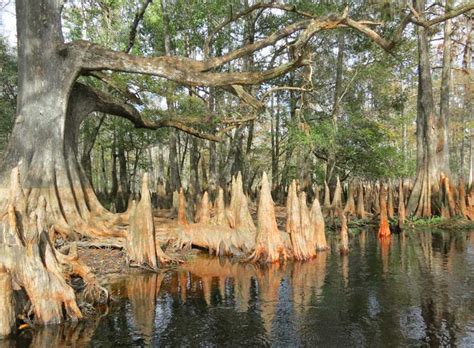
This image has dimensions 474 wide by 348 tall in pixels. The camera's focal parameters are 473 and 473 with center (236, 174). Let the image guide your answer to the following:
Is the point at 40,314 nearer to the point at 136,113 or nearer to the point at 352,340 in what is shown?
the point at 352,340

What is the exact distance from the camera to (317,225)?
40.7ft

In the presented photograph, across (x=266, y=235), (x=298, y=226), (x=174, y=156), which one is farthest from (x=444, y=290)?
(x=174, y=156)

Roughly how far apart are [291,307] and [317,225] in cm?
515

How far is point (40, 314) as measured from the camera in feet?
20.4

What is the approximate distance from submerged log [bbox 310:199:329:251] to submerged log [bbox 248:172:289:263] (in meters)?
1.51

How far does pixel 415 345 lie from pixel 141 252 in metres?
6.07

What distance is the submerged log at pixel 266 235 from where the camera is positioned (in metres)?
10.8

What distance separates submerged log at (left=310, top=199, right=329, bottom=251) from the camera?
1224 cm

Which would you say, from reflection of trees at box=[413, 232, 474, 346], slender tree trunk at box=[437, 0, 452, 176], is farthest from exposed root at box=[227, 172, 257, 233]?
slender tree trunk at box=[437, 0, 452, 176]

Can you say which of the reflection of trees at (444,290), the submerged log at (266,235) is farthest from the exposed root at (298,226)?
the reflection of trees at (444,290)

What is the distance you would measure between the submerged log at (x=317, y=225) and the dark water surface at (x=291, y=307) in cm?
125

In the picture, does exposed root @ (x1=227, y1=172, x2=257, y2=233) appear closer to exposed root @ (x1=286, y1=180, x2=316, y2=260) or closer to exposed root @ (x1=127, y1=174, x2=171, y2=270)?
exposed root @ (x1=286, y1=180, x2=316, y2=260)

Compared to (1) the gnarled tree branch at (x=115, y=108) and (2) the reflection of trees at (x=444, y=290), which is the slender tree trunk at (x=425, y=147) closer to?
(2) the reflection of trees at (x=444, y=290)

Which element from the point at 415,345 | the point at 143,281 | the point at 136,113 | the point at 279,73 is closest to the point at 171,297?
the point at 143,281
